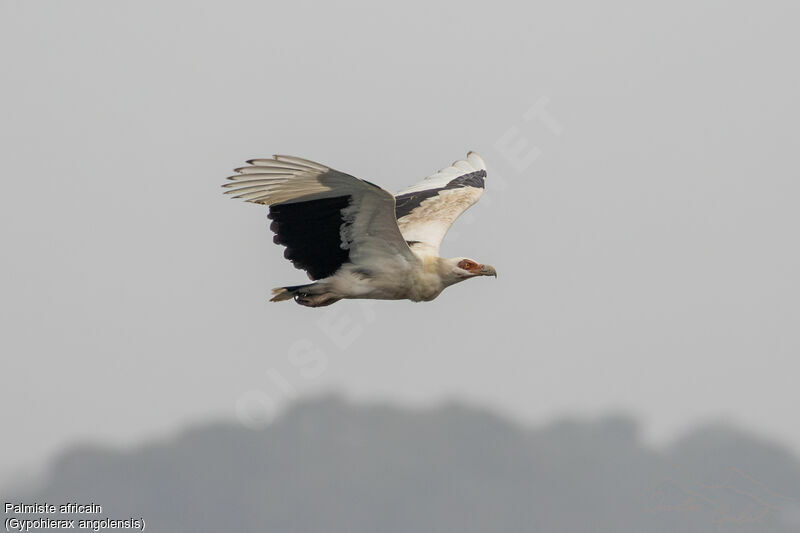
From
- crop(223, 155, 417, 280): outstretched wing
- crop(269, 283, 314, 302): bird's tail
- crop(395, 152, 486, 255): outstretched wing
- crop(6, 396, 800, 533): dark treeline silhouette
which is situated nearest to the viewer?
crop(223, 155, 417, 280): outstretched wing

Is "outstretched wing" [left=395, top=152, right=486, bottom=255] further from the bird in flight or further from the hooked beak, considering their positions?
the hooked beak

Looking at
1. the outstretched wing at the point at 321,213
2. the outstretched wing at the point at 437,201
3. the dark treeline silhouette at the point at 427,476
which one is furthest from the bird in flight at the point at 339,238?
the dark treeline silhouette at the point at 427,476

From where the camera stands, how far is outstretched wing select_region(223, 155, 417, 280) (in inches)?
669

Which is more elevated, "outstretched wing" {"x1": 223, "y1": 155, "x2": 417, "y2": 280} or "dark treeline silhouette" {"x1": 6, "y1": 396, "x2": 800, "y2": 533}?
"outstretched wing" {"x1": 223, "y1": 155, "x2": 417, "y2": 280}

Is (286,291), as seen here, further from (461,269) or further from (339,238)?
(461,269)

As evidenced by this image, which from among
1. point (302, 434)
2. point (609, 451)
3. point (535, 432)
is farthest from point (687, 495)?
point (302, 434)

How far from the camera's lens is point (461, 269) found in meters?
18.8

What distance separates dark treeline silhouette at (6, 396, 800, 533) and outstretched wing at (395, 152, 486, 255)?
139 meters

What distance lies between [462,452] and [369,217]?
174386mm

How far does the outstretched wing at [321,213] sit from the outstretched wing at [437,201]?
1.98 m

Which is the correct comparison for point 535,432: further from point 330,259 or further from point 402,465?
point 330,259

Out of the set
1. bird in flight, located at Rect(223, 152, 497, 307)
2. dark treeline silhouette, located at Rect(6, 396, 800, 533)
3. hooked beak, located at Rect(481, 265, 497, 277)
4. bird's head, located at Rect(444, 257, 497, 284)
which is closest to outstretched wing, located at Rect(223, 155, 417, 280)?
bird in flight, located at Rect(223, 152, 497, 307)

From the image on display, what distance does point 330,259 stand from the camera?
18.5 metres

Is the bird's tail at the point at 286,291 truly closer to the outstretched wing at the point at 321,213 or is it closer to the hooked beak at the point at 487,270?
the outstretched wing at the point at 321,213
